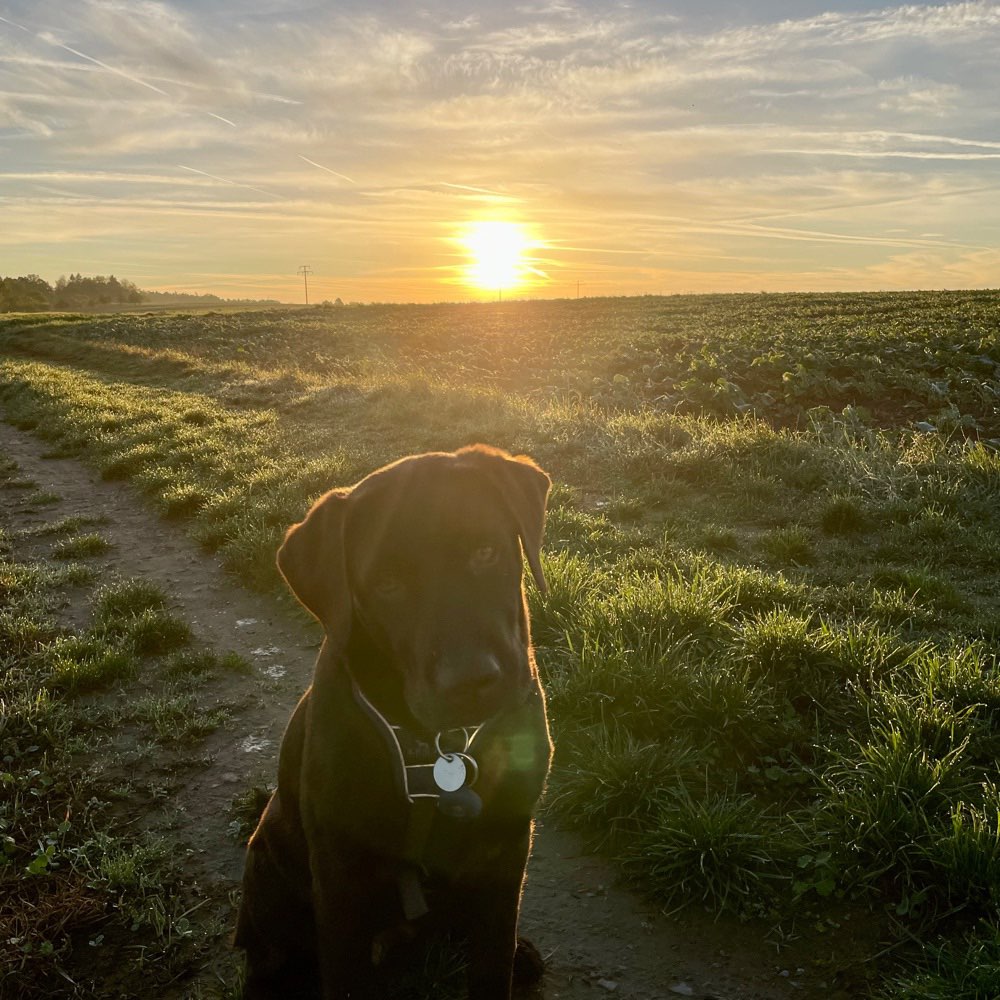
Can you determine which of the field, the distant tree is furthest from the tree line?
the field

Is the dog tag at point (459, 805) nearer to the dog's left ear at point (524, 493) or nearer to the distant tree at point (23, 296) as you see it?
the dog's left ear at point (524, 493)

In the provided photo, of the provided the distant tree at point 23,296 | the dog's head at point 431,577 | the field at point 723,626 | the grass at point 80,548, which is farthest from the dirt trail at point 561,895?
the distant tree at point 23,296

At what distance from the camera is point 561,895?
11.0 feet

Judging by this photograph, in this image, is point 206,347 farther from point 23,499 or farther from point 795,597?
point 795,597

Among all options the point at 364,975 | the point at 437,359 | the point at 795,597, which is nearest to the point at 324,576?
the point at 364,975

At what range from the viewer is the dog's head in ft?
7.56

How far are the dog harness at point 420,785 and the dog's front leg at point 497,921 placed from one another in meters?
0.23

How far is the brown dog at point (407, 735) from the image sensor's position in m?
2.33

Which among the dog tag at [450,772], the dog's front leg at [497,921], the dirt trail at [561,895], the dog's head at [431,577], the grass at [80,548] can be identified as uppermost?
the dog's head at [431,577]

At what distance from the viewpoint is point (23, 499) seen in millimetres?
9812

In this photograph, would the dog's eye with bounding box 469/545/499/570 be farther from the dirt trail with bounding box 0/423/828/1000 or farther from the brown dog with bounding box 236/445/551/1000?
the dirt trail with bounding box 0/423/828/1000

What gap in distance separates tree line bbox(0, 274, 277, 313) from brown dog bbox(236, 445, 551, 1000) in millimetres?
99797

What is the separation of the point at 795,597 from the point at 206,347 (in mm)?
31759

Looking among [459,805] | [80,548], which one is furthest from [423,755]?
[80,548]
